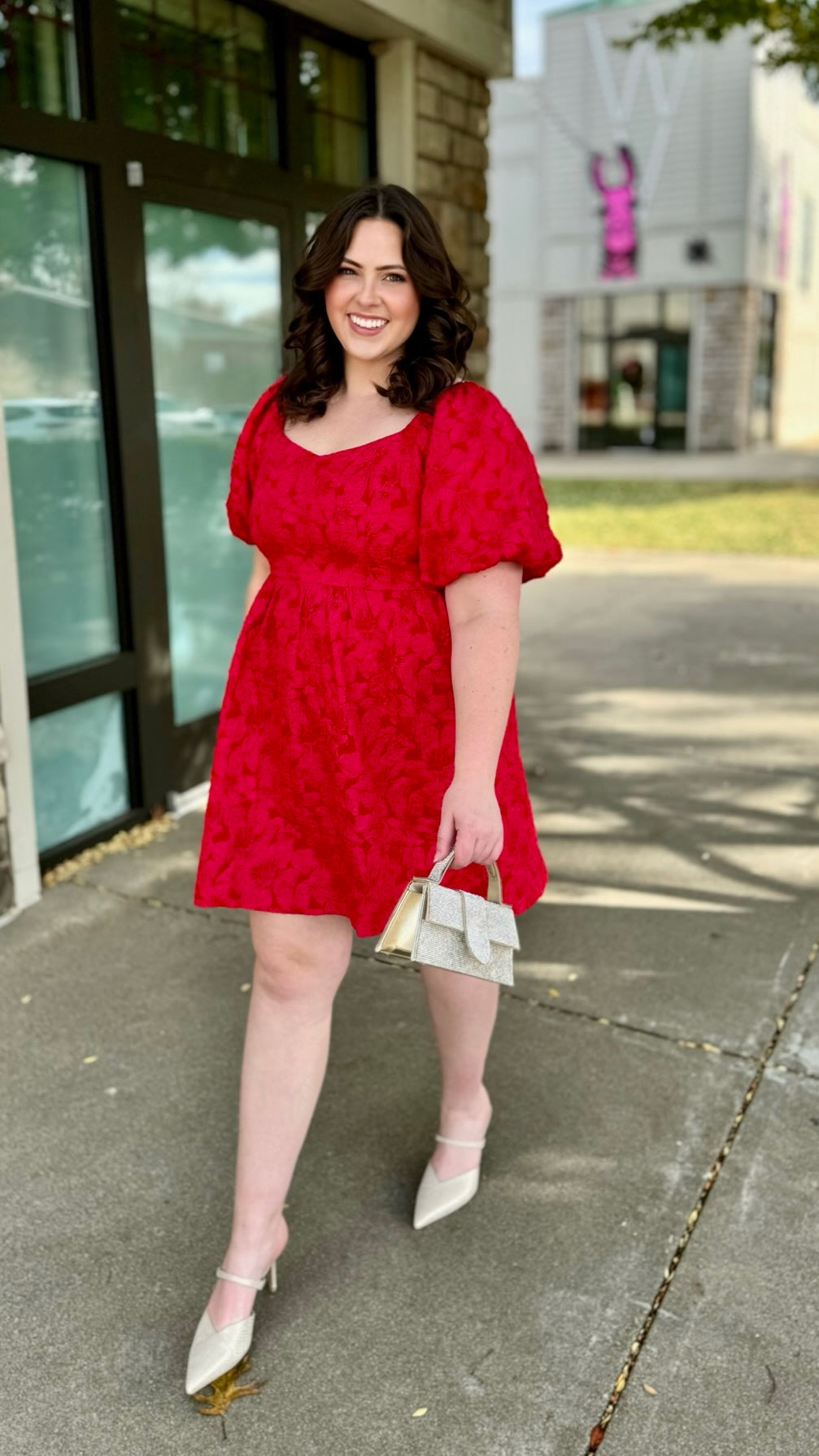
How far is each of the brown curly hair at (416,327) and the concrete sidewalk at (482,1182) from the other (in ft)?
5.08

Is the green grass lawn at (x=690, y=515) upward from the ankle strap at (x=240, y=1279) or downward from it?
upward

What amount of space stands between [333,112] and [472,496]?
4162mm

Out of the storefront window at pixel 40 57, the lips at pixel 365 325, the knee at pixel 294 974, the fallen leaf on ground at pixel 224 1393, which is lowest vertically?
the fallen leaf on ground at pixel 224 1393

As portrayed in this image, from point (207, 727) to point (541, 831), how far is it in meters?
1.37

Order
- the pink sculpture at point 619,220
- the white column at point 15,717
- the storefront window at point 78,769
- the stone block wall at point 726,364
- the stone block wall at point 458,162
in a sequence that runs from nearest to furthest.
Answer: the white column at point 15,717 < the storefront window at point 78,769 < the stone block wall at point 458,162 < the stone block wall at point 726,364 < the pink sculpture at point 619,220

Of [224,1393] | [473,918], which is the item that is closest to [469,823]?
[473,918]

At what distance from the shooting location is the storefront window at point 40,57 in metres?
3.82

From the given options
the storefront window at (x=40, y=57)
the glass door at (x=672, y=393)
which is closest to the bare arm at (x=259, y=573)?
the storefront window at (x=40, y=57)

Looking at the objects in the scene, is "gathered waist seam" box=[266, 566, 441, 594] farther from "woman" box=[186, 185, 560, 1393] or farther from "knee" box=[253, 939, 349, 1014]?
"knee" box=[253, 939, 349, 1014]

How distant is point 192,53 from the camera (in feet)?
15.3

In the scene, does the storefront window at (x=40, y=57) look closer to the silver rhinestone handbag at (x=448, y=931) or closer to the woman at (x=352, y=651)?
the woman at (x=352, y=651)

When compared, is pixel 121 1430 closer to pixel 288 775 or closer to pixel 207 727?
pixel 288 775

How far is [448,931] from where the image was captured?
196cm

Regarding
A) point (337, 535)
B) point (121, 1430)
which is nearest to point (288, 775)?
point (337, 535)
